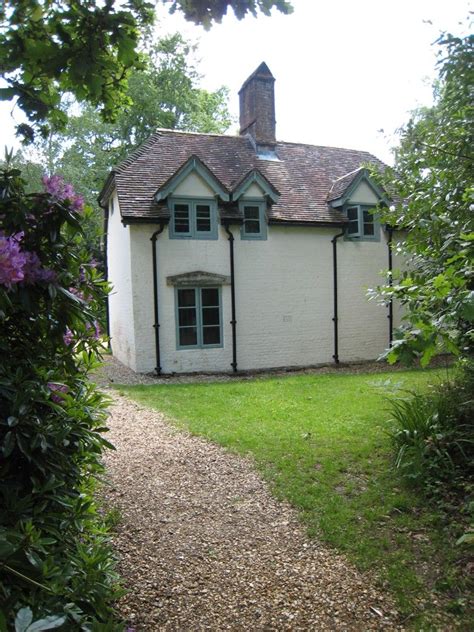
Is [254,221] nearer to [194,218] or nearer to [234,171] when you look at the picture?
[194,218]

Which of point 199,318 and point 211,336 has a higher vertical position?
point 199,318

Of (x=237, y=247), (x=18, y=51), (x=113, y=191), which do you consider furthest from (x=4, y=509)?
(x=113, y=191)

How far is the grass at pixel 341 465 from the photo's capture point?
382 centimetres

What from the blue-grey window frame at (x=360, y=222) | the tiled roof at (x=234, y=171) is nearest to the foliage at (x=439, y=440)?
the tiled roof at (x=234, y=171)

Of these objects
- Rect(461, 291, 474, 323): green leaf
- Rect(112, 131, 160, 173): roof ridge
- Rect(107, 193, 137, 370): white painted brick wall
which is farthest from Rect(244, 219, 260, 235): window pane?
Rect(461, 291, 474, 323): green leaf

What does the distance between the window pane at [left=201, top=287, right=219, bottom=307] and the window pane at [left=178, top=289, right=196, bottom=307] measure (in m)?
0.30

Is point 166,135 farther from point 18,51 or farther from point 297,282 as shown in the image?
point 18,51

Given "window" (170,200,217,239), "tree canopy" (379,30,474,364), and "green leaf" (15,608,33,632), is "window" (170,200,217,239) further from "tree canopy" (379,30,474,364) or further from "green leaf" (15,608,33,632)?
"green leaf" (15,608,33,632)

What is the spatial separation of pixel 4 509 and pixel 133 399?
840cm

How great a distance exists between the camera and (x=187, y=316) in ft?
45.8

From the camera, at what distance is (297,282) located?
50.0 feet

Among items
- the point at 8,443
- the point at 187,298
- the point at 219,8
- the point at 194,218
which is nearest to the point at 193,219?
the point at 194,218

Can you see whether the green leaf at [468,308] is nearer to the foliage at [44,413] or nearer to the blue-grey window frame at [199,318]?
the foliage at [44,413]

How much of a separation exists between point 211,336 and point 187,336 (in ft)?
2.56
